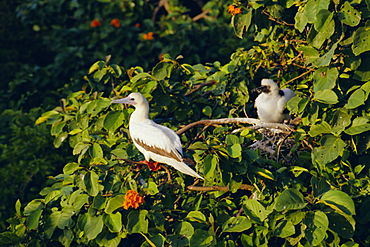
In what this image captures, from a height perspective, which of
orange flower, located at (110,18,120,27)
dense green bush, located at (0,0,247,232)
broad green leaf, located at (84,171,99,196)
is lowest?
dense green bush, located at (0,0,247,232)

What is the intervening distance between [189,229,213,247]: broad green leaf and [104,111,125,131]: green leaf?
145 centimetres

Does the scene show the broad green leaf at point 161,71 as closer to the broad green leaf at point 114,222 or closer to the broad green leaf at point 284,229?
the broad green leaf at point 114,222

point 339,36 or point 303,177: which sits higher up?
point 339,36

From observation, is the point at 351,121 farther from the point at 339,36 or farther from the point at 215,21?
the point at 215,21

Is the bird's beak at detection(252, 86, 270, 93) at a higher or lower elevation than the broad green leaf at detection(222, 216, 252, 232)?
higher

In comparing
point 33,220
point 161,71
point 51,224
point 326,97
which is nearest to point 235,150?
point 326,97

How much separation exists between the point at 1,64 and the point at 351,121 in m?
6.23

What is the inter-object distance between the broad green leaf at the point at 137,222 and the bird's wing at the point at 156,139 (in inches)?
20.4

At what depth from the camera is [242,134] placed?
495 cm

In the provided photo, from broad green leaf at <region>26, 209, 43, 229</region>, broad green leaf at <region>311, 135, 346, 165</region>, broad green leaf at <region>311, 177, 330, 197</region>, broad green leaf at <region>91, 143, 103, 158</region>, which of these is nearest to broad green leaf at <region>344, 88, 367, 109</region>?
broad green leaf at <region>311, 135, 346, 165</region>

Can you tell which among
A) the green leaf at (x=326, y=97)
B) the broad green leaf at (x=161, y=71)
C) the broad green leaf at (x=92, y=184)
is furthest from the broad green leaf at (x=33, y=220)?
the green leaf at (x=326, y=97)

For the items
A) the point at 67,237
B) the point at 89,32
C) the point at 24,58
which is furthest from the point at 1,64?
the point at 67,237

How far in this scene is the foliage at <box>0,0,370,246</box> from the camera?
4.48 metres

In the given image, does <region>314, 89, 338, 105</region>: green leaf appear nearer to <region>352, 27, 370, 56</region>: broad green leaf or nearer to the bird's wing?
<region>352, 27, 370, 56</region>: broad green leaf
